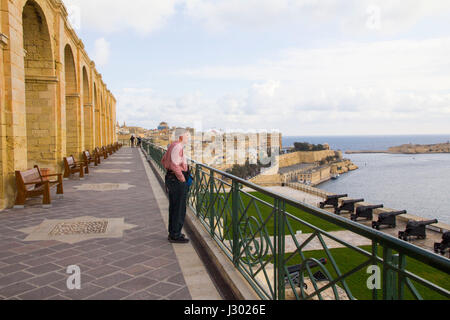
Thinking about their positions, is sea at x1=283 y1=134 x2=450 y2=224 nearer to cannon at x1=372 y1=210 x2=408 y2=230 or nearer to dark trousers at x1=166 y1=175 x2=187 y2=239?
cannon at x1=372 y1=210 x2=408 y2=230

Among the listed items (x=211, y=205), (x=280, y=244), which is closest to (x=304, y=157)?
(x=211, y=205)

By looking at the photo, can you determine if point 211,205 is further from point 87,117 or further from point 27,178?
point 87,117

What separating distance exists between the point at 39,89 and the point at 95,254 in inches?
304

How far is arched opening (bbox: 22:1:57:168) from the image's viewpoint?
9602mm

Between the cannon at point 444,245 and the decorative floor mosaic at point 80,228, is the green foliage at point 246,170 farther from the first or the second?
the decorative floor mosaic at point 80,228

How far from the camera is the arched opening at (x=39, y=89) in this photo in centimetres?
960

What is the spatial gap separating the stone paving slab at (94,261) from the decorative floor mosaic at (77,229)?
111 mm

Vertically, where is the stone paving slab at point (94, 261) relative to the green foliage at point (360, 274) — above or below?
above

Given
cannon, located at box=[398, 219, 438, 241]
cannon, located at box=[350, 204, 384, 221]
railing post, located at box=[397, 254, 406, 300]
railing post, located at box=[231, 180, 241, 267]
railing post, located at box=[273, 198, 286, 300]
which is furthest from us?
cannon, located at box=[350, 204, 384, 221]

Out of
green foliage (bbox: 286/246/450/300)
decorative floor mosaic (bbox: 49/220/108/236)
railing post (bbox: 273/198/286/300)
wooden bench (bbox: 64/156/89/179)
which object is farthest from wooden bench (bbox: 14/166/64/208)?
green foliage (bbox: 286/246/450/300)

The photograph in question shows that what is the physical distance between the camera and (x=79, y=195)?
8109mm

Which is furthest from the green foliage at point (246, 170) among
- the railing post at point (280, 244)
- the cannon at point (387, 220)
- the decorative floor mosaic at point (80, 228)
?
the railing post at point (280, 244)

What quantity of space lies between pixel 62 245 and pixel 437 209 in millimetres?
75970

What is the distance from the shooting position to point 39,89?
9.91m
